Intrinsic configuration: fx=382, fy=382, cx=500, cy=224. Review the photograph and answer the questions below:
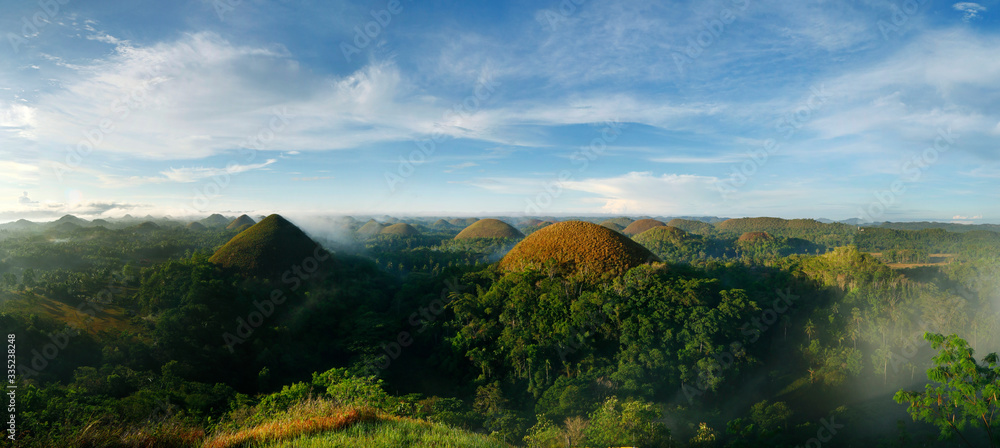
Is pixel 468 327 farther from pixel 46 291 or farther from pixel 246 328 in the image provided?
pixel 46 291

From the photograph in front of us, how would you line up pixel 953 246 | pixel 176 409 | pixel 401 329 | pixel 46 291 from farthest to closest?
1. pixel 953 246
2. pixel 401 329
3. pixel 46 291
4. pixel 176 409

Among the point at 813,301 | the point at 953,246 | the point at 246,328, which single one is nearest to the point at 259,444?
the point at 246,328

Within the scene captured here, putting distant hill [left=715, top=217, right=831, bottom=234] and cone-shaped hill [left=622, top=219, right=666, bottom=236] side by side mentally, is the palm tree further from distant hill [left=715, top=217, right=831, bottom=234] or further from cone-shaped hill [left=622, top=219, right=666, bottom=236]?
distant hill [left=715, top=217, right=831, bottom=234]

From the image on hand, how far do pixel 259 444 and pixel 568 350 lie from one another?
51.0 feet

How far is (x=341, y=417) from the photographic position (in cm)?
504

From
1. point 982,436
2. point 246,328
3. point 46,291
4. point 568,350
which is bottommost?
point 982,436

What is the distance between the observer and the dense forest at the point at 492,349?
27.2 ft

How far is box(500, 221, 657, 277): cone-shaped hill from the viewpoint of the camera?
24.1 metres

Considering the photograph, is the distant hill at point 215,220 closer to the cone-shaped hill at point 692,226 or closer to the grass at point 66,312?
the grass at point 66,312

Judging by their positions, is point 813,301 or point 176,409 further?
point 813,301

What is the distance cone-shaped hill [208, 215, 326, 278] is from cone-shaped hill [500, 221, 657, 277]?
14.8m

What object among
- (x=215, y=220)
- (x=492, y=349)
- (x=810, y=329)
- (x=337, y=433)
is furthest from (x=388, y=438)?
(x=215, y=220)

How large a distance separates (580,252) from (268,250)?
21204 mm

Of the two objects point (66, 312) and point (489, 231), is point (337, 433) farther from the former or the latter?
point (489, 231)
